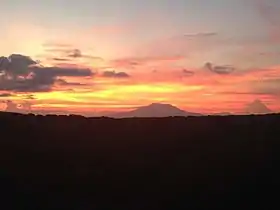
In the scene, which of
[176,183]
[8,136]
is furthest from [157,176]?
[8,136]

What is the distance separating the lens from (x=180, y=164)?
2983 centimetres

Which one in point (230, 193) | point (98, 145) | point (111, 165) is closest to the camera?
point (230, 193)

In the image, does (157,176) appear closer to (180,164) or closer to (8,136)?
(180,164)

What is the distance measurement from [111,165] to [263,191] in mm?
8424

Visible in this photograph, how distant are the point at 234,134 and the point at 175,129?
477cm

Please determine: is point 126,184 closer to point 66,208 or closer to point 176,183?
point 176,183

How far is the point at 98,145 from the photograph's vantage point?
35.2 meters

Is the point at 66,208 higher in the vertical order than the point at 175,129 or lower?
lower

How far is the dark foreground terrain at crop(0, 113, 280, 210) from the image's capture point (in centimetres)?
2389

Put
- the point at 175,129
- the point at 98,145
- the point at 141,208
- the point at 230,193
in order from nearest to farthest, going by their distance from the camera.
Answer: the point at 141,208, the point at 230,193, the point at 98,145, the point at 175,129

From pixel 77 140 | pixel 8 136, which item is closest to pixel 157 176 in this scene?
pixel 77 140

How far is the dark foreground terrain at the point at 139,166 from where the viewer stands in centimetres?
2389

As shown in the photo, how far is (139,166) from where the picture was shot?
96.4ft

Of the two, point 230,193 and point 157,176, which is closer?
point 230,193
